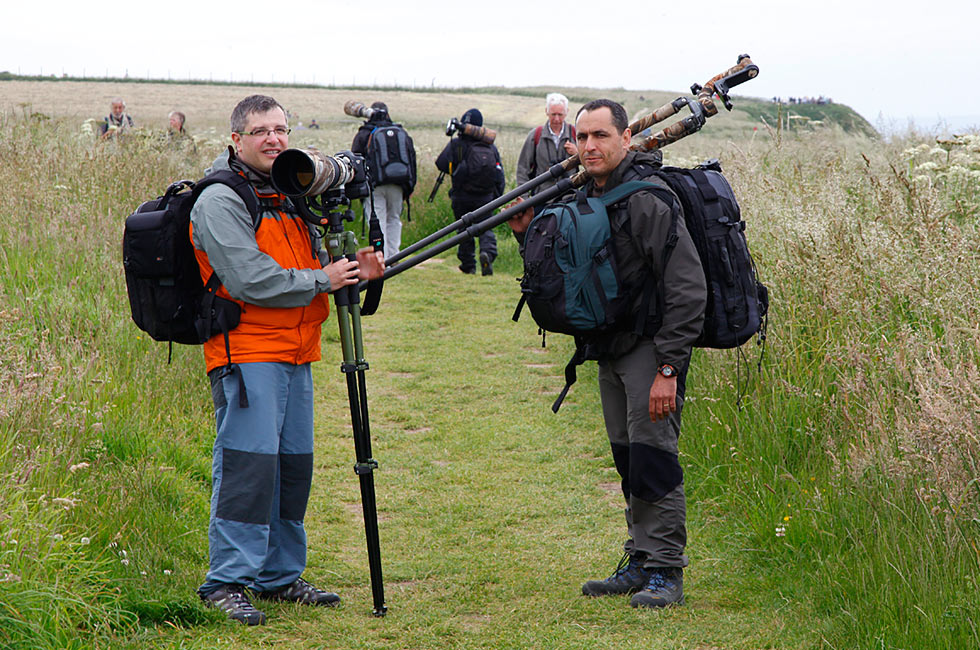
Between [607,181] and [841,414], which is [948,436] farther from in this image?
[607,181]

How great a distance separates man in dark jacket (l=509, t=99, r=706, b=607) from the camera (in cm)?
412

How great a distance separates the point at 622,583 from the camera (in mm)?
4488

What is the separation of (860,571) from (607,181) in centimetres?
199

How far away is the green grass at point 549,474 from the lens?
3658 millimetres

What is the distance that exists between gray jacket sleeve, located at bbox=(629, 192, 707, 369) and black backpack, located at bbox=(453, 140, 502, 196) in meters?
8.36

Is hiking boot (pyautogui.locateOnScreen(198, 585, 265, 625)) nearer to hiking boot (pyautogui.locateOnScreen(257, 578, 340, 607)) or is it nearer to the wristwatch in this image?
hiking boot (pyautogui.locateOnScreen(257, 578, 340, 607))

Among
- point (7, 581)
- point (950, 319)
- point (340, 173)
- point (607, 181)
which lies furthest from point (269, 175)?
point (950, 319)

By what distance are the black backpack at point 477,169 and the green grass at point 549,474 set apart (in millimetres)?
4636

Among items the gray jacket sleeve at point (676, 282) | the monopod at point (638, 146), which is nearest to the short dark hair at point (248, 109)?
the monopod at point (638, 146)

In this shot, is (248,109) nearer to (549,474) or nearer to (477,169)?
(549,474)

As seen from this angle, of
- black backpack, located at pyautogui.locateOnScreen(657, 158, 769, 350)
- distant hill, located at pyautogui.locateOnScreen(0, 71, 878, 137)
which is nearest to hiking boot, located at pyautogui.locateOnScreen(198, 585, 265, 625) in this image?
black backpack, located at pyautogui.locateOnScreen(657, 158, 769, 350)

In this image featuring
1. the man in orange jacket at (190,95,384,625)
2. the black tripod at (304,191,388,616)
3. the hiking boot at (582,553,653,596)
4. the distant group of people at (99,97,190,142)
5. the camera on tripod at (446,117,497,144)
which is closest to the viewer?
the man in orange jacket at (190,95,384,625)

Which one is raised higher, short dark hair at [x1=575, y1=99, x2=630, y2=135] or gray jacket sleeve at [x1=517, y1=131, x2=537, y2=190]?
gray jacket sleeve at [x1=517, y1=131, x2=537, y2=190]

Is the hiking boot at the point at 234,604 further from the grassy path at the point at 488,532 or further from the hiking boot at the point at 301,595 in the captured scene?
the hiking boot at the point at 301,595
